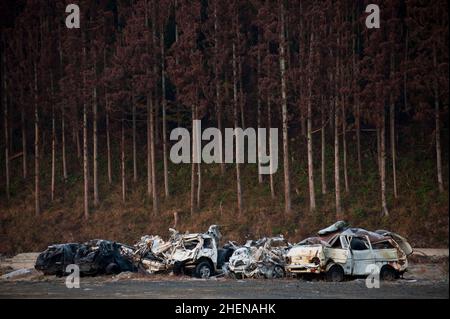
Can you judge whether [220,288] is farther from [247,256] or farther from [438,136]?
[438,136]

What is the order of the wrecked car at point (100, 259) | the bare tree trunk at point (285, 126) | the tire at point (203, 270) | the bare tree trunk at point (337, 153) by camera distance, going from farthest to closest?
the bare tree trunk at point (285, 126) → the bare tree trunk at point (337, 153) → the wrecked car at point (100, 259) → the tire at point (203, 270)

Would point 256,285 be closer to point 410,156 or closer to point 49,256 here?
point 49,256

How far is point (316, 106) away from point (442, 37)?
7466 millimetres

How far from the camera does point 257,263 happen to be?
30328mm

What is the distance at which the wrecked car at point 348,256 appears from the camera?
28.2 m

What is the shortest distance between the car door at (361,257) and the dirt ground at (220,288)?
1.44 feet

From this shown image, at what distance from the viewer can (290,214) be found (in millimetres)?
43781

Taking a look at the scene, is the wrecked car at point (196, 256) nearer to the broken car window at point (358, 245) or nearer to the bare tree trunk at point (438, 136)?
the broken car window at point (358, 245)

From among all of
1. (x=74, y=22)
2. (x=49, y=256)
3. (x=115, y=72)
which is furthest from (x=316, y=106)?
(x=49, y=256)

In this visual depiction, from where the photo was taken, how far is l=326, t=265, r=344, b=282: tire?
93.2 ft

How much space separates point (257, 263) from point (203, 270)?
2.01 m

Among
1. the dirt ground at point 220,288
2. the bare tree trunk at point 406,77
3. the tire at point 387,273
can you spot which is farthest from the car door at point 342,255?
the bare tree trunk at point 406,77

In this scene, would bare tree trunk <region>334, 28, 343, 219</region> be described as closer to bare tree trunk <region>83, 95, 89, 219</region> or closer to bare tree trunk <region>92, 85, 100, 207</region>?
bare tree trunk <region>92, 85, 100, 207</region>

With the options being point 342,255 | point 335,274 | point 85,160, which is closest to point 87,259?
point 335,274
